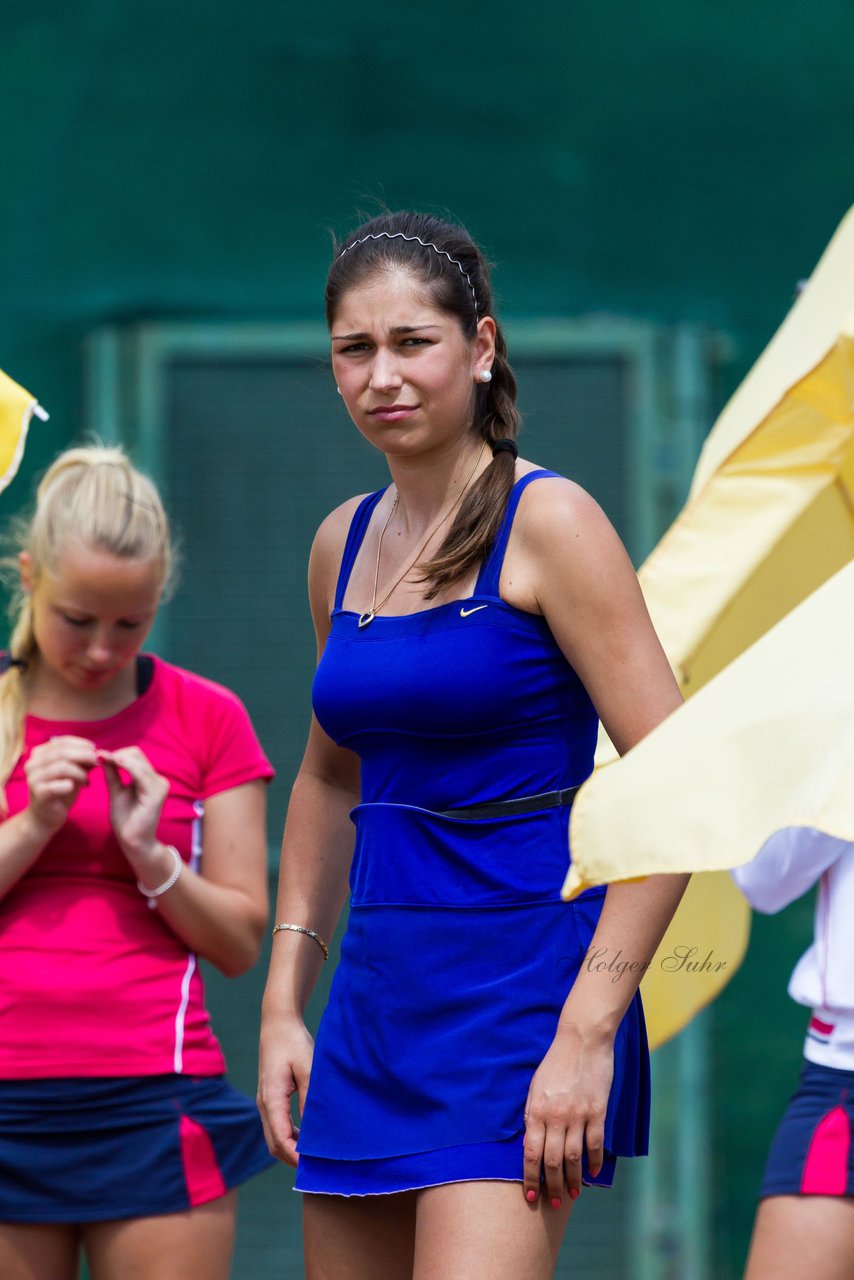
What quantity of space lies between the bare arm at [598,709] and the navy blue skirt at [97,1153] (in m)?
0.98

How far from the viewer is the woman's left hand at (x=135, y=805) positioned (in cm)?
290

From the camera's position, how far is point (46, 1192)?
2865 mm

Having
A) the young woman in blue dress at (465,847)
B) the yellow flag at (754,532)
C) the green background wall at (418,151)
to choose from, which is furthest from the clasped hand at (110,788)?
the green background wall at (418,151)

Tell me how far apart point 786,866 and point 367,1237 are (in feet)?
3.30

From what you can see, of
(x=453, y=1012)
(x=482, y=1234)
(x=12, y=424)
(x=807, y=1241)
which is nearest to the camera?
(x=482, y=1234)

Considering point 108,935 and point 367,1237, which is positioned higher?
point 108,935

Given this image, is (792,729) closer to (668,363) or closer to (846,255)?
(846,255)

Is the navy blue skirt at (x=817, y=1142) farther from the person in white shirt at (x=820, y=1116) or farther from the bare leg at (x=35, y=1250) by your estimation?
the bare leg at (x=35, y=1250)

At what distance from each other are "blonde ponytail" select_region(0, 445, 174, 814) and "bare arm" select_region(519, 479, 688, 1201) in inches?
39.6

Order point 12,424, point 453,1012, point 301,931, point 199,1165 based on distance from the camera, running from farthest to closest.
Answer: point 199,1165 → point 12,424 → point 301,931 → point 453,1012

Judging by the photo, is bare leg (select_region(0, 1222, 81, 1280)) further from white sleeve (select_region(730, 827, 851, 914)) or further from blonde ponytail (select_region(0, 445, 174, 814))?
white sleeve (select_region(730, 827, 851, 914))

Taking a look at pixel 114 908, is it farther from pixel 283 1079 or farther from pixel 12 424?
pixel 12 424

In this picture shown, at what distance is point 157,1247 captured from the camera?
2.87 metres

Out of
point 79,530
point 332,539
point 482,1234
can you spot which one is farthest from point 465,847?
point 79,530
